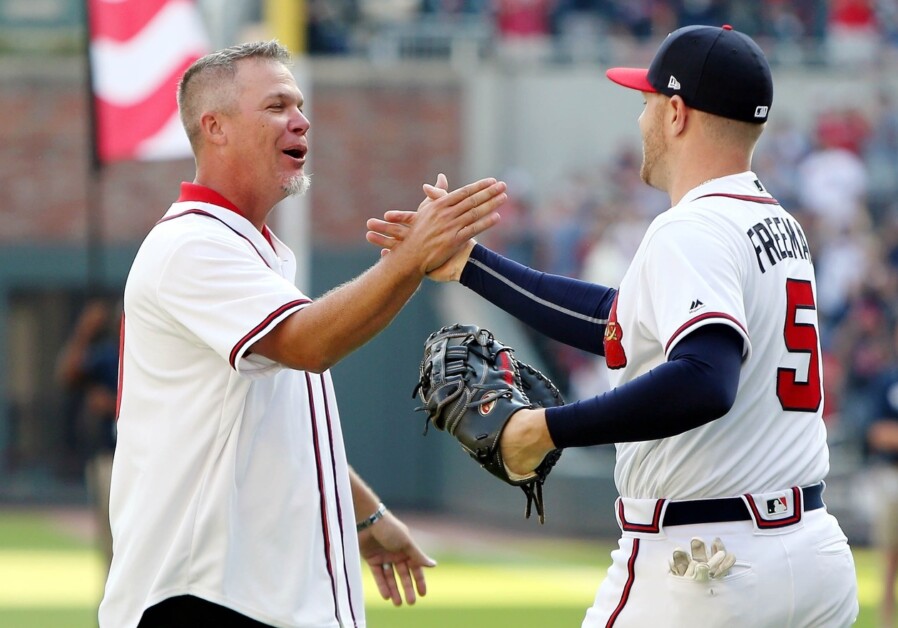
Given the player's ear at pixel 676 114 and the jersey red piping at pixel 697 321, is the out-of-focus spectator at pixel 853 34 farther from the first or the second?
the jersey red piping at pixel 697 321

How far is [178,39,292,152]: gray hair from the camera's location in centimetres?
391

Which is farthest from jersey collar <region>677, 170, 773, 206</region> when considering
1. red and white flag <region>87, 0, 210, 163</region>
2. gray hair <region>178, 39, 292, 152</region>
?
red and white flag <region>87, 0, 210, 163</region>

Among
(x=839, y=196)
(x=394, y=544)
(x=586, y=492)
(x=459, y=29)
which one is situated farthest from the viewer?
(x=459, y=29)

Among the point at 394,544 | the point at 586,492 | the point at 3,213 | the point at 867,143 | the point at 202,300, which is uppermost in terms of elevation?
the point at 202,300

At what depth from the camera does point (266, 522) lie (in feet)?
11.9

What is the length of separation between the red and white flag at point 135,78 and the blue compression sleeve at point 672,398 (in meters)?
5.38

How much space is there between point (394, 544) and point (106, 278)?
14.0 metres

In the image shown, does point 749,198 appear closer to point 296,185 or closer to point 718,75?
point 718,75

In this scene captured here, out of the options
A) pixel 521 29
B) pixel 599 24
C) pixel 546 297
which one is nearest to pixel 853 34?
pixel 599 24

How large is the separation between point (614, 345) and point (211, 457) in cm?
105

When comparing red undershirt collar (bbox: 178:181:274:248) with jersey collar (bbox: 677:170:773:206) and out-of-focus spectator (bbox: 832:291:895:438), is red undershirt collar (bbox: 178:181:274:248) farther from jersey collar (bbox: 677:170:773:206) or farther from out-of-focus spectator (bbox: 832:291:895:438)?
out-of-focus spectator (bbox: 832:291:895:438)

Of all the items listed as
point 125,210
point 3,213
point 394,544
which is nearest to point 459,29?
point 125,210

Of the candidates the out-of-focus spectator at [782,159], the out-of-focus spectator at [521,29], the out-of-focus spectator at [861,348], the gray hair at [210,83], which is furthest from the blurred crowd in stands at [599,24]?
the gray hair at [210,83]

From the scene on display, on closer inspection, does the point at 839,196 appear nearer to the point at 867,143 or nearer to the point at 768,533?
the point at 867,143
